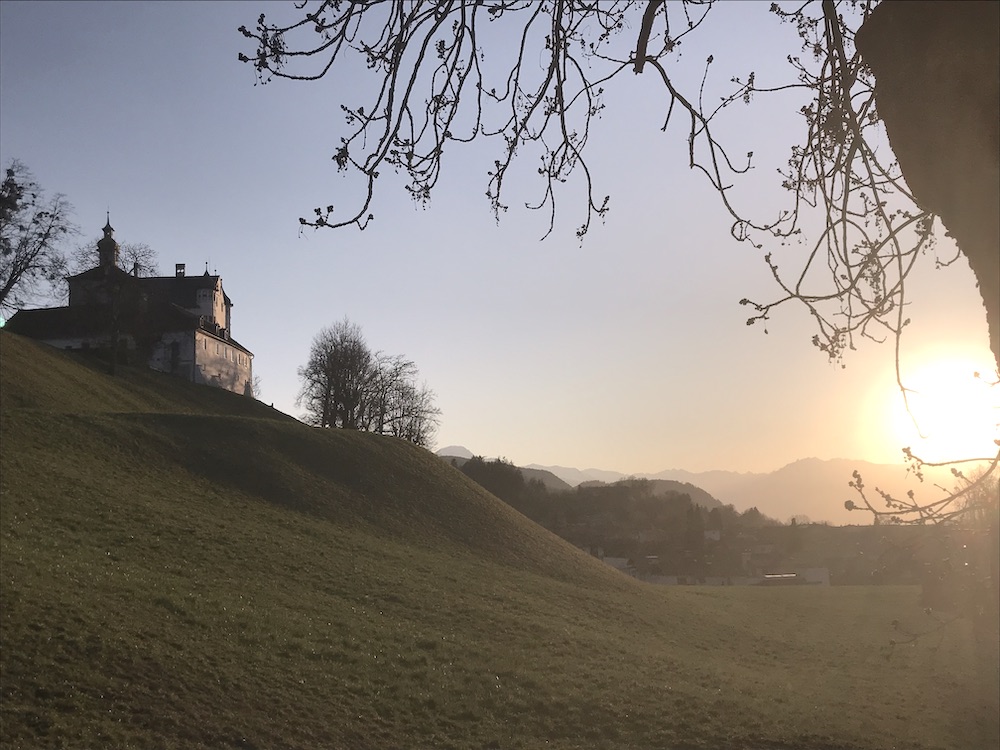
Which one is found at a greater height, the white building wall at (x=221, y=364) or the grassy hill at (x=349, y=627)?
the white building wall at (x=221, y=364)

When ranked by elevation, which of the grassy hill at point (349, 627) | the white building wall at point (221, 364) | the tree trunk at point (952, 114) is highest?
the white building wall at point (221, 364)

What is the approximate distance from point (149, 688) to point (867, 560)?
13.0 m

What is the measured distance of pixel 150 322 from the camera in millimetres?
66812

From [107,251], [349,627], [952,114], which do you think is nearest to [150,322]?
[107,251]

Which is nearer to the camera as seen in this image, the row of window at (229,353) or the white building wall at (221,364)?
the white building wall at (221,364)

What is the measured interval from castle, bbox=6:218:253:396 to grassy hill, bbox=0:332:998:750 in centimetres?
1350

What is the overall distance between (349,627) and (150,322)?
51232 millimetres

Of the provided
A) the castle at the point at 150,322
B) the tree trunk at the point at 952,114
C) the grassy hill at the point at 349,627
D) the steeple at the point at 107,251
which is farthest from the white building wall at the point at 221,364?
the tree trunk at the point at 952,114

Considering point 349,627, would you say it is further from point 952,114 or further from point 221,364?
point 221,364

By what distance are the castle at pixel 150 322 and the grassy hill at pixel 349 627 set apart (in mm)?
13499

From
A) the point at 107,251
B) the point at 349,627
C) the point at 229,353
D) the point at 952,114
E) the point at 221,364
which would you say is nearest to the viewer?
the point at 952,114

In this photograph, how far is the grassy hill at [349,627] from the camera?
616 inches

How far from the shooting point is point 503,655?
74.5 ft

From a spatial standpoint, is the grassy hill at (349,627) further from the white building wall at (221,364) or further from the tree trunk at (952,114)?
the white building wall at (221,364)
